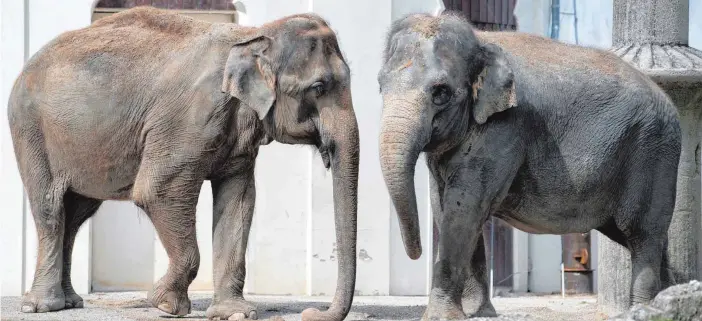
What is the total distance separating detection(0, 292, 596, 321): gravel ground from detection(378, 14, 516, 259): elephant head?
0.93 metres

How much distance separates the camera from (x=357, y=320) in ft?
31.0

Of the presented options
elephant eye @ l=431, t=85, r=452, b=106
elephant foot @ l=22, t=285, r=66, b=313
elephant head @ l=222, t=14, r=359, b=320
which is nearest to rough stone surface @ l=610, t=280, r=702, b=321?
elephant eye @ l=431, t=85, r=452, b=106

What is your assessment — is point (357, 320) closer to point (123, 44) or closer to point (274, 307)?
point (274, 307)

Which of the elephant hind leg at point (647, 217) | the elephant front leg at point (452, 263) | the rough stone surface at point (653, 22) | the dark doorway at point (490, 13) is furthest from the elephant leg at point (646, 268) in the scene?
the dark doorway at point (490, 13)

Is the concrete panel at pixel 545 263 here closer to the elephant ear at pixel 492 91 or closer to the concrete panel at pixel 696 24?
the concrete panel at pixel 696 24

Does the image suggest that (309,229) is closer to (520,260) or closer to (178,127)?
(520,260)

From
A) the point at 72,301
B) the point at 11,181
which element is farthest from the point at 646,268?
the point at 11,181

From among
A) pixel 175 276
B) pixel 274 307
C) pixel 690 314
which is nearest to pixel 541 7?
pixel 274 307

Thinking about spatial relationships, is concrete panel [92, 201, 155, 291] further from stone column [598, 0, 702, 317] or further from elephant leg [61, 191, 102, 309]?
stone column [598, 0, 702, 317]

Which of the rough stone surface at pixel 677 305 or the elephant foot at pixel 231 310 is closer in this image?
the rough stone surface at pixel 677 305

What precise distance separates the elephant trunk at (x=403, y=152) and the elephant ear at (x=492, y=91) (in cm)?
44

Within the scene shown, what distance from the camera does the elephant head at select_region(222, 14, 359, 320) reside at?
360 inches

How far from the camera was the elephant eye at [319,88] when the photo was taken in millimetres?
9281

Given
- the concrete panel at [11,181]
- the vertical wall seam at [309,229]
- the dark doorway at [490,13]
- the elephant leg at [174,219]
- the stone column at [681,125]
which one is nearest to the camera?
the elephant leg at [174,219]
